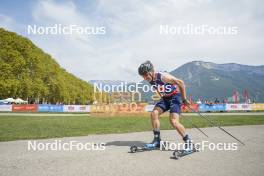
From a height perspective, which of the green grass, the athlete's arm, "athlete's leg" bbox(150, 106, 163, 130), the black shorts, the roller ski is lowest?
the green grass

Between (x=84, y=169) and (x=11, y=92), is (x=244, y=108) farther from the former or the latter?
(x=84, y=169)

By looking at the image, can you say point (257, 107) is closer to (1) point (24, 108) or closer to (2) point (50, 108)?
(2) point (50, 108)

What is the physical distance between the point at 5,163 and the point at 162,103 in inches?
154

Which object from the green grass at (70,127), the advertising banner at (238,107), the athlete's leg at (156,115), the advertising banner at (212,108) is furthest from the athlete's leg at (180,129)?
the advertising banner at (238,107)

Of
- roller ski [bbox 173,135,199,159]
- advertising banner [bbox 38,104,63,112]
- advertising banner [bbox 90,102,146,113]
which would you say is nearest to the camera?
roller ski [bbox 173,135,199,159]

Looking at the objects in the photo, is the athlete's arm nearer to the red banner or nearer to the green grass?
the green grass

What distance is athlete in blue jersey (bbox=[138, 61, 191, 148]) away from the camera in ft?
23.6

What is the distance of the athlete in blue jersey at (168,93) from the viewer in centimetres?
721

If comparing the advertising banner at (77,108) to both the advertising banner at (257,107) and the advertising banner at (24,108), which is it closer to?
the advertising banner at (24,108)

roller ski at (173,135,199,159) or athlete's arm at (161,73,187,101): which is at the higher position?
athlete's arm at (161,73,187,101)

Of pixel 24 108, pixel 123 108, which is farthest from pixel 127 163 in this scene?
pixel 24 108

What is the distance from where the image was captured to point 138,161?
20.2ft

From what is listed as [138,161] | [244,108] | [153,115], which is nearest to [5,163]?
[138,161]

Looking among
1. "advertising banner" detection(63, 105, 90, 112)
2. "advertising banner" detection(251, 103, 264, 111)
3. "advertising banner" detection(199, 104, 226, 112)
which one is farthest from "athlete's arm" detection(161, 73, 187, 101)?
"advertising banner" detection(251, 103, 264, 111)
